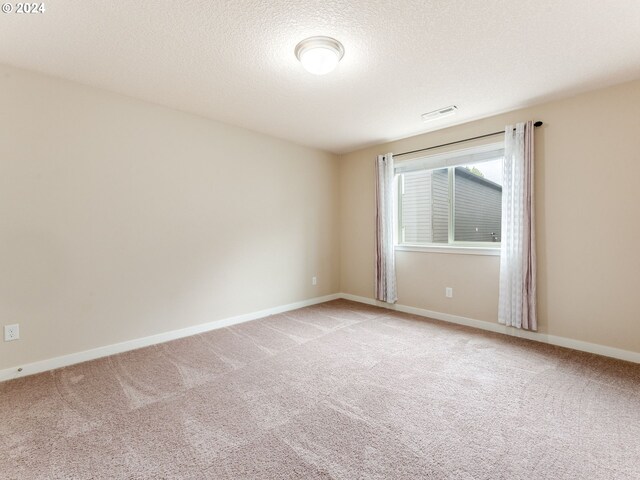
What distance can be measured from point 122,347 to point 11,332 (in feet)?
2.66

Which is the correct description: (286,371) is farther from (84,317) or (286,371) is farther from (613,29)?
(613,29)

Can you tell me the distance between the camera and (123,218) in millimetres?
2947

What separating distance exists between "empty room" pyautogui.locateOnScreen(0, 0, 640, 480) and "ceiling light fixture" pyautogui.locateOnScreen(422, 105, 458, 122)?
50 mm

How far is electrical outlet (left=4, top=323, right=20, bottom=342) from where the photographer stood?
2.38 metres

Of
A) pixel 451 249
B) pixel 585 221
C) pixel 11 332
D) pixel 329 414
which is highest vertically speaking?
pixel 585 221

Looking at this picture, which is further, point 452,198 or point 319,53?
point 452,198

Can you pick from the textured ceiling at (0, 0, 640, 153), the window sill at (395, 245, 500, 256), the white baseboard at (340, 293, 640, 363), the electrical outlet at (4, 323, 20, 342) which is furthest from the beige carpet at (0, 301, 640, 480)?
the textured ceiling at (0, 0, 640, 153)

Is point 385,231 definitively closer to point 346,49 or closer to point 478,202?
point 478,202

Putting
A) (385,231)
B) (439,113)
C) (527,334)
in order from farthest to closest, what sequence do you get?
(385,231) < (439,113) < (527,334)

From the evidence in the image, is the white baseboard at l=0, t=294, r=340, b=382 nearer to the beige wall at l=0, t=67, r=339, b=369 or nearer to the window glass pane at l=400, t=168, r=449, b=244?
the beige wall at l=0, t=67, r=339, b=369

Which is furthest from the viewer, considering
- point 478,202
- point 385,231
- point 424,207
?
point 385,231

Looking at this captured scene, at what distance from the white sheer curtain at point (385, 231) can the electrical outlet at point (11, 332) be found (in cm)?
394

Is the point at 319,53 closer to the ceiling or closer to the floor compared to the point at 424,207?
closer to the ceiling

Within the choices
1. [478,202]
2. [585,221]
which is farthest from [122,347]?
[585,221]
